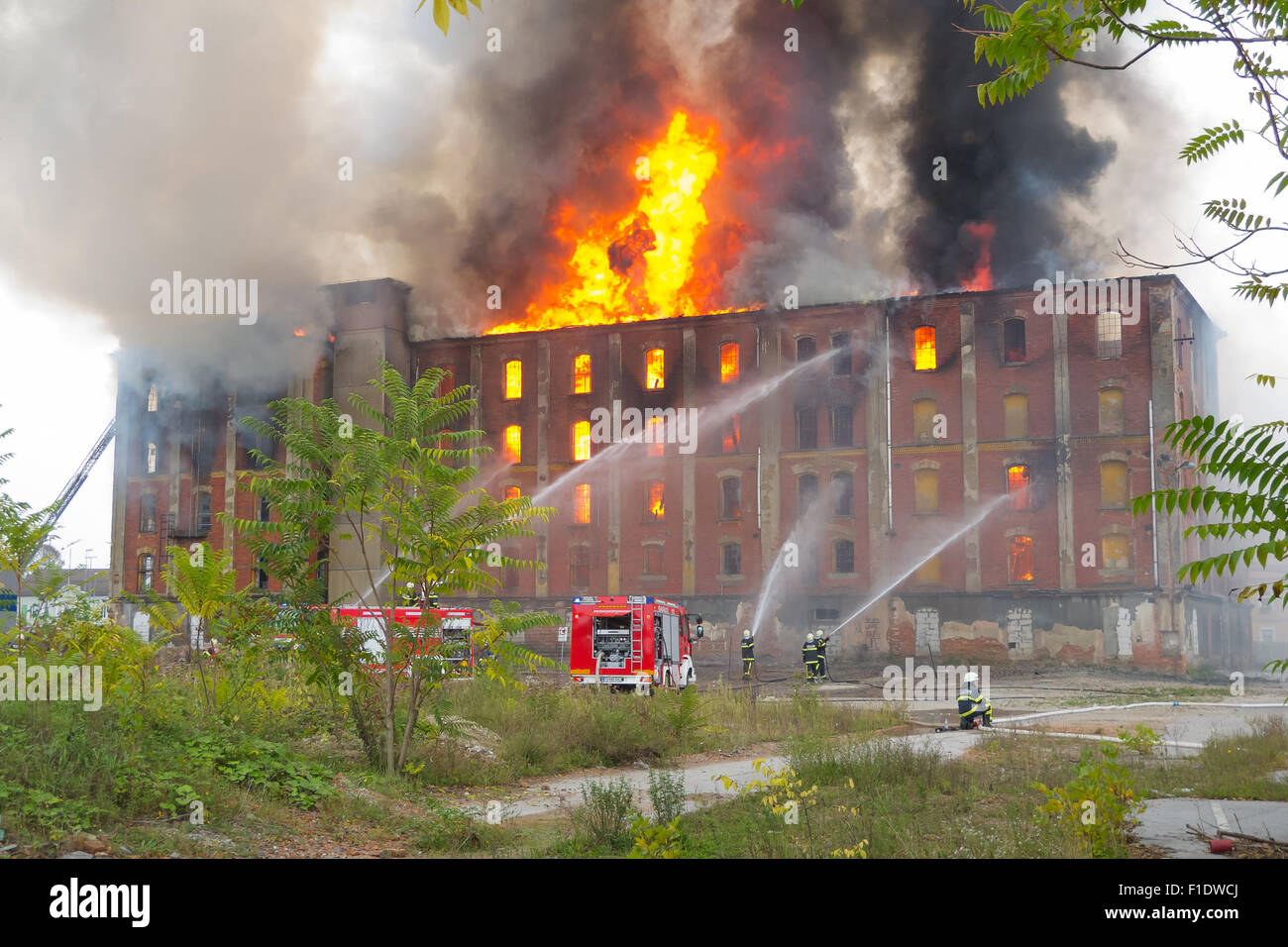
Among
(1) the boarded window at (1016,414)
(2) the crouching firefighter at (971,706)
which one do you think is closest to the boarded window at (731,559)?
(1) the boarded window at (1016,414)

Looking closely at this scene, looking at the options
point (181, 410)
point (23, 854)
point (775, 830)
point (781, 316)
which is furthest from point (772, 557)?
point (23, 854)

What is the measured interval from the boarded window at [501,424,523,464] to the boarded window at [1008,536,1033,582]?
2027 centimetres

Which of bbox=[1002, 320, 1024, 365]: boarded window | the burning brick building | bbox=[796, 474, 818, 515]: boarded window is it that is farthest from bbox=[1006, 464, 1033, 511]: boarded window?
bbox=[796, 474, 818, 515]: boarded window

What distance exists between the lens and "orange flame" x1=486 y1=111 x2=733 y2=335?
4772 cm

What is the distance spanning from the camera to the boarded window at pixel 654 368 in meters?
44.2

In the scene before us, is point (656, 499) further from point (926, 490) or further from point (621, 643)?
point (621, 643)

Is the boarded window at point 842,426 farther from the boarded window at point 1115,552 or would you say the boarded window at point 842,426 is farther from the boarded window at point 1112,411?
the boarded window at point 1115,552

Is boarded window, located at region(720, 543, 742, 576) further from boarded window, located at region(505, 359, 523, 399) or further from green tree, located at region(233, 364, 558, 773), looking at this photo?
green tree, located at region(233, 364, 558, 773)

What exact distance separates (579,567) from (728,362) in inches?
409

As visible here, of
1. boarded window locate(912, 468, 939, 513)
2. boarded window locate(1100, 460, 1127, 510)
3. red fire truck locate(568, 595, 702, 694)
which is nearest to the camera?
red fire truck locate(568, 595, 702, 694)

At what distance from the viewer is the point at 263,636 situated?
11.7m

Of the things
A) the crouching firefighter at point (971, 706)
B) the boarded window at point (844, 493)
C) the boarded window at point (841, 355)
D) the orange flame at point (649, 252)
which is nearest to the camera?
the crouching firefighter at point (971, 706)

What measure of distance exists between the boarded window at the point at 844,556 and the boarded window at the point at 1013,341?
9058mm
